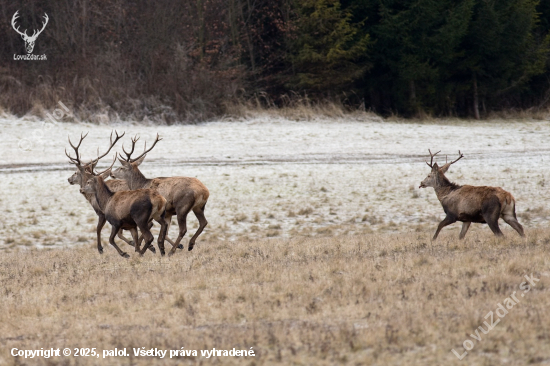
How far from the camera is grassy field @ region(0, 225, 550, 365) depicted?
6664mm

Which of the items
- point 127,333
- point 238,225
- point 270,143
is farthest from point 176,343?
point 270,143

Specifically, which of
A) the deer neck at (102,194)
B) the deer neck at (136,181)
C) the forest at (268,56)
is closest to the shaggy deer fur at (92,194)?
the deer neck at (136,181)

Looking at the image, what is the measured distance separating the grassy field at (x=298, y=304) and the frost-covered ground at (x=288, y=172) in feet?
13.4

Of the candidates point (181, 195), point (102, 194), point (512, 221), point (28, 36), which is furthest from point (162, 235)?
point (28, 36)

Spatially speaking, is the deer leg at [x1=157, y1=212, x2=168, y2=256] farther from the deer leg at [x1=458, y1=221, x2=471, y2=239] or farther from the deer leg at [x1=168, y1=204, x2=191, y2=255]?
the deer leg at [x1=458, y1=221, x2=471, y2=239]

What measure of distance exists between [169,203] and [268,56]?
21.9 metres

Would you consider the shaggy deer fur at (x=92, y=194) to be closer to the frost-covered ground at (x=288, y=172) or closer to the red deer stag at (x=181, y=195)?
the red deer stag at (x=181, y=195)

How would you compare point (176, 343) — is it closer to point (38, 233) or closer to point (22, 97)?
point (38, 233)

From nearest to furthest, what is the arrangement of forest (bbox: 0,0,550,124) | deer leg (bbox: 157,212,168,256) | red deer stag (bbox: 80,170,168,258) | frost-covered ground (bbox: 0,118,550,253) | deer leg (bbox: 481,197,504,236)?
deer leg (bbox: 481,197,504,236)
red deer stag (bbox: 80,170,168,258)
deer leg (bbox: 157,212,168,256)
frost-covered ground (bbox: 0,118,550,253)
forest (bbox: 0,0,550,124)

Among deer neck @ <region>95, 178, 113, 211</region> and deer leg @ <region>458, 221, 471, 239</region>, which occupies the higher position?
deer neck @ <region>95, 178, 113, 211</region>

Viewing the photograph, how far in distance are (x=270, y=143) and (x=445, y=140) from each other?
19.3ft

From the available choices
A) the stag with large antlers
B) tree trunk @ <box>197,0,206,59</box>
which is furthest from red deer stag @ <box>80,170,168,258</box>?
tree trunk @ <box>197,0,206,59</box>

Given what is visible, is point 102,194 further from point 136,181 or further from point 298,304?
point 298,304

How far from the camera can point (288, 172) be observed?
20.9 metres
